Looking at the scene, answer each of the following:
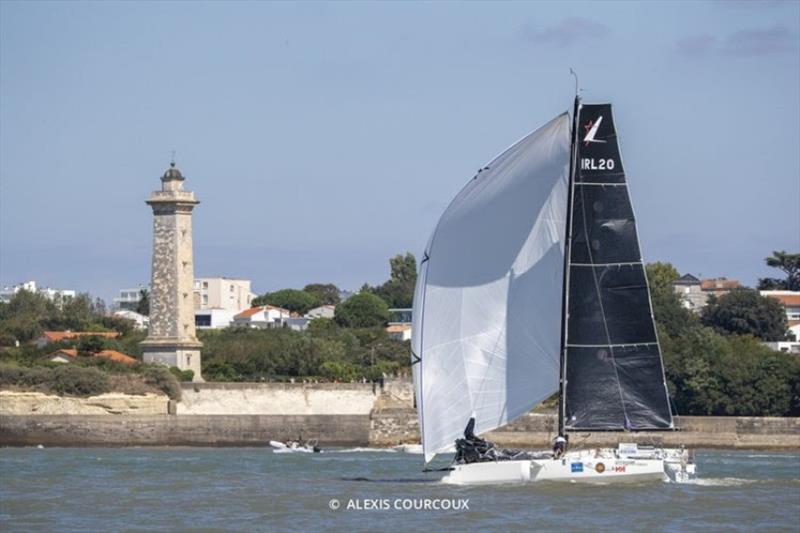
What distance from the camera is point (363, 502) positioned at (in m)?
27.8

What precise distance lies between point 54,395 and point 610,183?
2986cm

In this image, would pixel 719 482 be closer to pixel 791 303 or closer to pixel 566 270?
pixel 566 270

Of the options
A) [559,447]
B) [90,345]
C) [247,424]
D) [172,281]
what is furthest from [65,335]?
[559,447]

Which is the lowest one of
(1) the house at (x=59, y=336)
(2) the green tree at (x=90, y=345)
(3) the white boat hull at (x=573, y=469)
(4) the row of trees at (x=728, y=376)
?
(3) the white boat hull at (x=573, y=469)

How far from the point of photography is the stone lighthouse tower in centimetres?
5978

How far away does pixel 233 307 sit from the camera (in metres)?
118

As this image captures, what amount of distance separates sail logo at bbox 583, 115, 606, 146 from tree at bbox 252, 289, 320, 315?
78761 mm

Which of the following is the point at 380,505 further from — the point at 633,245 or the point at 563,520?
the point at 633,245

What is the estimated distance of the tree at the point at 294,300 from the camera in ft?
356

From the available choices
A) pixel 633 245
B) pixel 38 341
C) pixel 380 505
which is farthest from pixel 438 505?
pixel 38 341

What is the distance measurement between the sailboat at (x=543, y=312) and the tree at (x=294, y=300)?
7867 cm

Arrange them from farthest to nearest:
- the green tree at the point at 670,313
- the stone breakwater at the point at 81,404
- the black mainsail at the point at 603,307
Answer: the green tree at the point at 670,313
the stone breakwater at the point at 81,404
the black mainsail at the point at 603,307

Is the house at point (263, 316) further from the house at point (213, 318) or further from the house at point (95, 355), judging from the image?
the house at point (95, 355)

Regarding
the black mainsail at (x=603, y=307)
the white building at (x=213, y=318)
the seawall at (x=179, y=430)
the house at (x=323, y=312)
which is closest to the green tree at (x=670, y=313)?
the seawall at (x=179, y=430)
